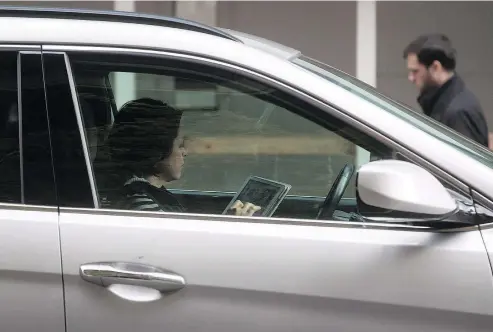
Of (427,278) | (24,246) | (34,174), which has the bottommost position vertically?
(427,278)

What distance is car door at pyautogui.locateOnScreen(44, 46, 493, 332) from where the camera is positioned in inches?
73.4

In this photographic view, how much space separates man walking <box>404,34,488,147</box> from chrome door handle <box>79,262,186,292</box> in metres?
2.61

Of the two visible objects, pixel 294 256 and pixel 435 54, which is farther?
pixel 435 54

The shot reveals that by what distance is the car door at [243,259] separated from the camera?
73.4 inches

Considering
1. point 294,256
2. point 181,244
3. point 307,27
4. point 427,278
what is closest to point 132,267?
point 181,244

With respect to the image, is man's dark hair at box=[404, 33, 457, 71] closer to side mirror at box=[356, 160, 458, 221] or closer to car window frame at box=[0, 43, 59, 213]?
side mirror at box=[356, 160, 458, 221]

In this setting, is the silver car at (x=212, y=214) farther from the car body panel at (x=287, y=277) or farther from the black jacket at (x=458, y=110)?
the black jacket at (x=458, y=110)

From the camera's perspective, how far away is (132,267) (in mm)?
1919

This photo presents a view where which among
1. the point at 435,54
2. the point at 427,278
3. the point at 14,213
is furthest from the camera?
the point at 435,54

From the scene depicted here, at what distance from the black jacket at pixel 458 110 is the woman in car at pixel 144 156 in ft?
7.13

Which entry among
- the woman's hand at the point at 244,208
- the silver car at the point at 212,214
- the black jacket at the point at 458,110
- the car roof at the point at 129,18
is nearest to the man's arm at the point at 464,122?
the black jacket at the point at 458,110

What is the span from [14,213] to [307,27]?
Answer: 867 centimetres

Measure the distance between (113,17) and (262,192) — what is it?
2.44 feet

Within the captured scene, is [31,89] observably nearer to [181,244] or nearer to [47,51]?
[47,51]
